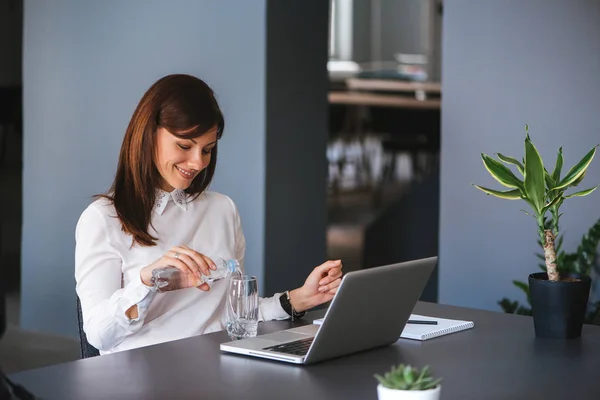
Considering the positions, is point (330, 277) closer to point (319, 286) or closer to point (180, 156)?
point (319, 286)

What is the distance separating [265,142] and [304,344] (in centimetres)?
225

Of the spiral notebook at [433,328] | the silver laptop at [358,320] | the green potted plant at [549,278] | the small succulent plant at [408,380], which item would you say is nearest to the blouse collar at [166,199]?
the silver laptop at [358,320]

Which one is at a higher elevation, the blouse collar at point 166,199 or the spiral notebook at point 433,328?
the blouse collar at point 166,199

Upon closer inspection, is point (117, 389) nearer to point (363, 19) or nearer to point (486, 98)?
point (486, 98)

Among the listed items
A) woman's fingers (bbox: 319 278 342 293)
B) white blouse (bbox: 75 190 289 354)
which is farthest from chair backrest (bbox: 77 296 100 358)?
woman's fingers (bbox: 319 278 342 293)

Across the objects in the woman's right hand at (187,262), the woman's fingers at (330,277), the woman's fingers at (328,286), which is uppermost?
the woman's right hand at (187,262)

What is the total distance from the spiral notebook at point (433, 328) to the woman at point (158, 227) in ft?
0.75

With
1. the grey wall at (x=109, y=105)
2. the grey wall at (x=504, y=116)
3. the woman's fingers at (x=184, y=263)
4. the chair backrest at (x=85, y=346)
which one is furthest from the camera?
the grey wall at (x=109, y=105)

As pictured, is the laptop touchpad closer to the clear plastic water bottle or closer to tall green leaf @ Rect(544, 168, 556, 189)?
the clear plastic water bottle

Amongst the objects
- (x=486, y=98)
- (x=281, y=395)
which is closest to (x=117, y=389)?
(x=281, y=395)

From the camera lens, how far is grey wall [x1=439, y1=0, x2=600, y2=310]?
3.66 meters

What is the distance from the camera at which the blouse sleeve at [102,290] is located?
2119 mm

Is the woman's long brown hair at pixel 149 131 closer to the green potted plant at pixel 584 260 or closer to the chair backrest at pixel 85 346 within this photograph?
the chair backrest at pixel 85 346

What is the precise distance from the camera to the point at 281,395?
164 cm
